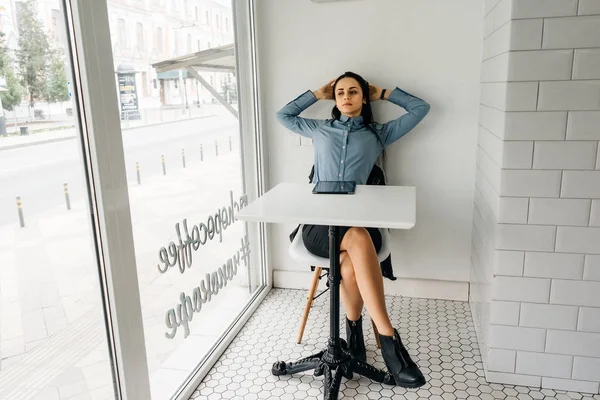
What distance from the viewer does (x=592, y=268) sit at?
59.8 inches

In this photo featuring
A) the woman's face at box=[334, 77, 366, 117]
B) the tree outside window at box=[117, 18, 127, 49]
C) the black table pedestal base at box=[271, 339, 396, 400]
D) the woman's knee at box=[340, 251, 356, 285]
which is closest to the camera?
the tree outside window at box=[117, 18, 127, 49]

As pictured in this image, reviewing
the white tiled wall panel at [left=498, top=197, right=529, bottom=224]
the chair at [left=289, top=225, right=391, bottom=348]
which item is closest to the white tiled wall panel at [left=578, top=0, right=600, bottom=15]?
the white tiled wall panel at [left=498, top=197, right=529, bottom=224]

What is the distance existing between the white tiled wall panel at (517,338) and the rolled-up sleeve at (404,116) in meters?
0.89

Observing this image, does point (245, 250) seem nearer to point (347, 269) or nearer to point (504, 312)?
point (347, 269)

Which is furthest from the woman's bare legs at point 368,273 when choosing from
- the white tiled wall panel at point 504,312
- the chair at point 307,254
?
the white tiled wall panel at point 504,312

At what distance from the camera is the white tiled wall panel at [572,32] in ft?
4.48

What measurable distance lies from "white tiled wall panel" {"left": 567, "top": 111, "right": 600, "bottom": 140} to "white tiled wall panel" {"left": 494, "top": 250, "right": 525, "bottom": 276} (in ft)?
1.32

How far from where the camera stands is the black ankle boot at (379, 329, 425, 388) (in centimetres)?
154

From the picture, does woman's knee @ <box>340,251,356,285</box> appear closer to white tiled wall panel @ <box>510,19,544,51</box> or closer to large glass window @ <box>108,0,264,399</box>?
large glass window @ <box>108,0,264,399</box>

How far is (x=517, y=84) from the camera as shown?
145 centimetres

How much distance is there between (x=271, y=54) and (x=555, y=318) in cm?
163

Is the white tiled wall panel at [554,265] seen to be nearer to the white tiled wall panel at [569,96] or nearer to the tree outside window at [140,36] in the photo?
the white tiled wall panel at [569,96]

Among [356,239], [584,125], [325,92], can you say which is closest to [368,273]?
[356,239]

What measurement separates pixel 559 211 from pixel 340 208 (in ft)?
2.27
